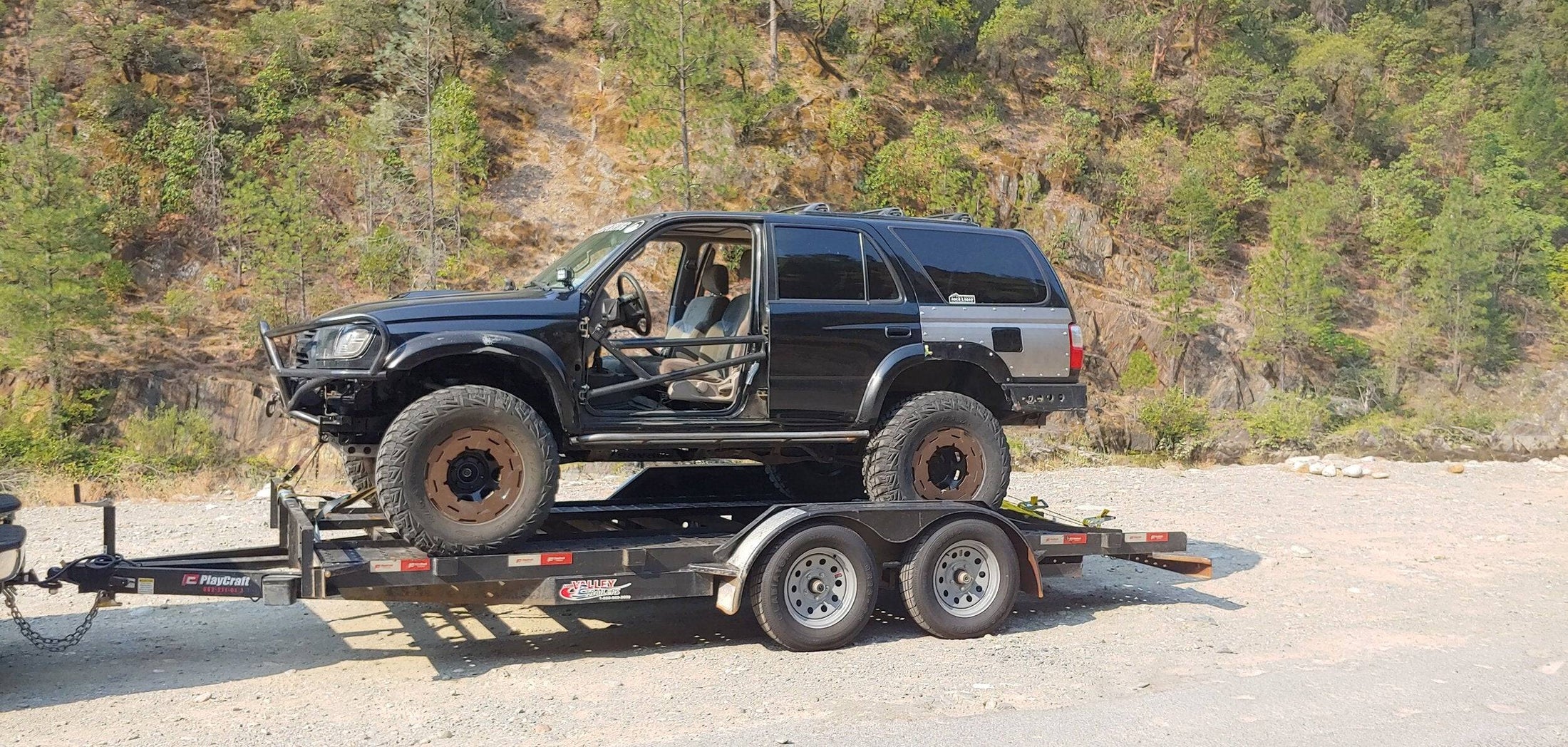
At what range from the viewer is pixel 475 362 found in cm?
700

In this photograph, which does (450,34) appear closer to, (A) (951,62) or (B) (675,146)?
(B) (675,146)

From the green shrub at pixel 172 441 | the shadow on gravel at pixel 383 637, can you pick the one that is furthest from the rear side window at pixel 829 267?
the green shrub at pixel 172 441

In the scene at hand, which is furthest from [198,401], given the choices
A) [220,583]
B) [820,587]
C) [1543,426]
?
[1543,426]

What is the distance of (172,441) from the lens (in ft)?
69.3

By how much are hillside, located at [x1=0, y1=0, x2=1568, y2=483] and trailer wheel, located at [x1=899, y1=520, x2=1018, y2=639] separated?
13.0 meters

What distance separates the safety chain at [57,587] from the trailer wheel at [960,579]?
4.58 metres

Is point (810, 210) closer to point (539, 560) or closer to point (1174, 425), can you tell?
point (539, 560)

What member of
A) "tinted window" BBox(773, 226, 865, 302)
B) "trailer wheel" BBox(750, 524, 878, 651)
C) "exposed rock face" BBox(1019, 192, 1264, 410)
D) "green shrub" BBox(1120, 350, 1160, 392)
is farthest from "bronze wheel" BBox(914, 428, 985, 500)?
"green shrub" BBox(1120, 350, 1160, 392)

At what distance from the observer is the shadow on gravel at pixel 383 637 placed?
6.63 m

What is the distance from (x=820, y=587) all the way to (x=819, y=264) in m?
2.11

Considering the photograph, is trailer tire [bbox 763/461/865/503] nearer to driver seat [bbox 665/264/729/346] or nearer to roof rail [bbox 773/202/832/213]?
driver seat [bbox 665/264/729/346]

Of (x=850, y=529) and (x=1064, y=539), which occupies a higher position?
(x=850, y=529)

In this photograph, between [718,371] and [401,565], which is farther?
[718,371]

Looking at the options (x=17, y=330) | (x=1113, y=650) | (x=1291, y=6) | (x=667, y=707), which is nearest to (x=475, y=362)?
(x=667, y=707)
